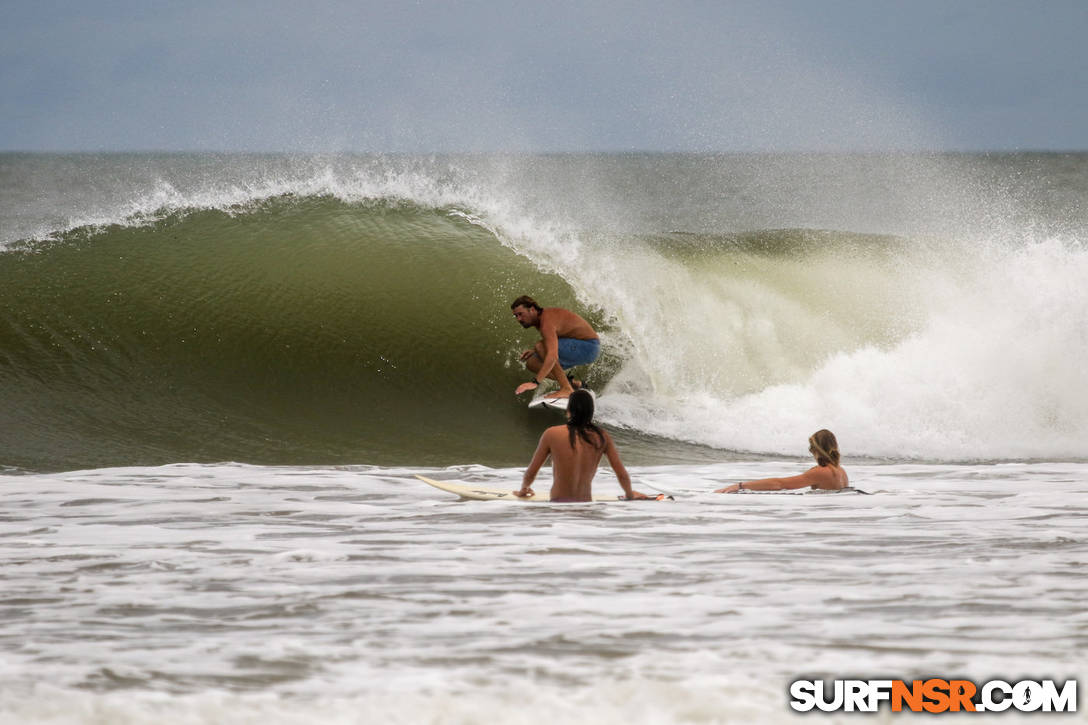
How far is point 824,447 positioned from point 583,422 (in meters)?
1.59

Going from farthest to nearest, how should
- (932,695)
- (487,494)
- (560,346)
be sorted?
(560,346), (487,494), (932,695)

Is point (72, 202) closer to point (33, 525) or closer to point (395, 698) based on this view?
point (33, 525)

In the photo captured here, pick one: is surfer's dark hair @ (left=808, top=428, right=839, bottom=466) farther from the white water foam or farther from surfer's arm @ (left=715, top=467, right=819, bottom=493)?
the white water foam

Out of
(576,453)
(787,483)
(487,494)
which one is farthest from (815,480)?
(487,494)

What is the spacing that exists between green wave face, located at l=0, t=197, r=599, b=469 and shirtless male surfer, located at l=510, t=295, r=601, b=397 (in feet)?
2.37

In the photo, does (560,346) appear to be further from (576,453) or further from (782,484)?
(576,453)

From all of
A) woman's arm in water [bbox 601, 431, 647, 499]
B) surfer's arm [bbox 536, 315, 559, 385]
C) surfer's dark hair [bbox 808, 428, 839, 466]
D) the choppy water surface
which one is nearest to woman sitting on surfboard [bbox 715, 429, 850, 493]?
surfer's dark hair [bbox 808, 428, 839, 466]

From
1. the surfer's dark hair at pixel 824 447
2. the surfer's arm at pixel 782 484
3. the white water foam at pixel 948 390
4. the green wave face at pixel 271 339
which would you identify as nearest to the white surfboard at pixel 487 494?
the surfer's arm at pixel 782 484

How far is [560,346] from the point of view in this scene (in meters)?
7.98

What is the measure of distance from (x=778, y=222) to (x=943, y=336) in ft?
101

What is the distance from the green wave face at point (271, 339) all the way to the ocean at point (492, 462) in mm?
31

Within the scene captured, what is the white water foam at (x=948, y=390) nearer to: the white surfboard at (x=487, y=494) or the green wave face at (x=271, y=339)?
the green wave face at (x=271, y=339)

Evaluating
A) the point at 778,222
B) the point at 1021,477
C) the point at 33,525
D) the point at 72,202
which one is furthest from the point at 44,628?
the point at 72,202

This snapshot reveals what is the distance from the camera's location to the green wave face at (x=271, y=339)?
8.26 meters
